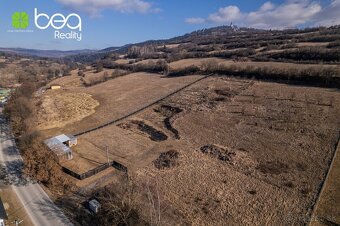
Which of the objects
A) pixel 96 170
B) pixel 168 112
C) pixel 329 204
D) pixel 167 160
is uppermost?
pixel 168 112

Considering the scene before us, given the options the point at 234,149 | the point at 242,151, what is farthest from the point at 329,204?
the point at 234,149

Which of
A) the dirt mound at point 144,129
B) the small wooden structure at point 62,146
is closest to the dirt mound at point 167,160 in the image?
the dirt mound at point 144,129

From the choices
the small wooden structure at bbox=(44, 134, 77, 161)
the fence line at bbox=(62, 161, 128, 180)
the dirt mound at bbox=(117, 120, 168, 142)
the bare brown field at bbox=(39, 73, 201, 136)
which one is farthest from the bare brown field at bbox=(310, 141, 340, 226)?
the bare brown field at bbox=(39, 73, 201, 136)

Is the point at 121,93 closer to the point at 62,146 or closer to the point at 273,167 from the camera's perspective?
the point at 62,146

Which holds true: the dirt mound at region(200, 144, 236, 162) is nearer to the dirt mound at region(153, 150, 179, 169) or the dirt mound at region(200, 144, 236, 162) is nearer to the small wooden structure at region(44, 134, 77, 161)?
the dirt mound at region(153, 150, 179, 169)

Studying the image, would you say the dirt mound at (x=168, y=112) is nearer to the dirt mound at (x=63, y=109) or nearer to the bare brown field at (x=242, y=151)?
the bare brown field at (x=242, y=151)

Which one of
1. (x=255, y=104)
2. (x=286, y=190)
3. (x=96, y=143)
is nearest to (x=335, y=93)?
(x=255, y=104)
